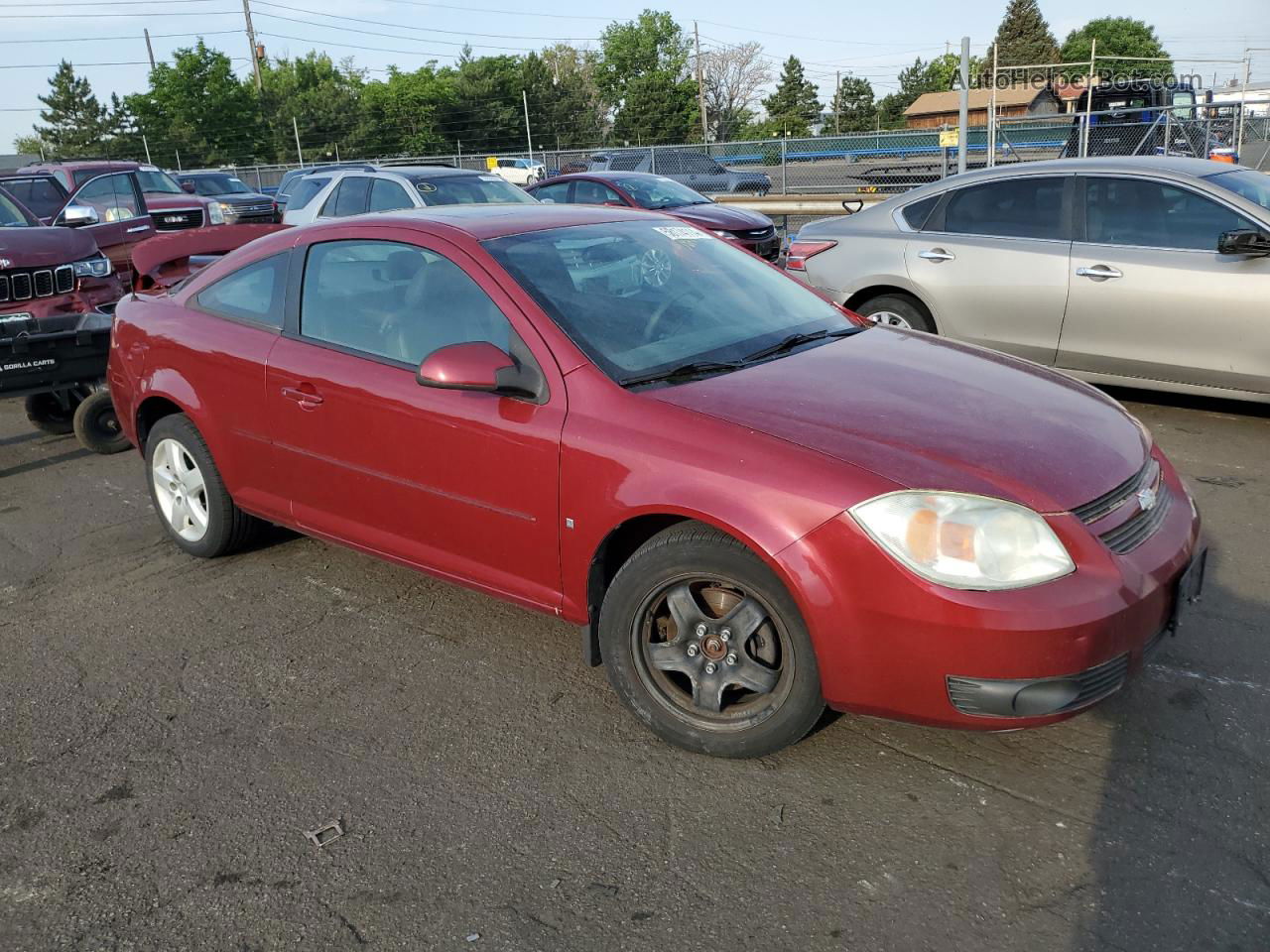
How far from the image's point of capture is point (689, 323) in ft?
12.4

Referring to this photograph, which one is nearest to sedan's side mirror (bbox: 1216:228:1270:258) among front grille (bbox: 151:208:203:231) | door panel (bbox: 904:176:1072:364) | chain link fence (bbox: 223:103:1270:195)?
door panel (bbox: 904:176:1072:364)

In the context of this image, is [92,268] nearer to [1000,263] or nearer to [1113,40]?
[1000,263]

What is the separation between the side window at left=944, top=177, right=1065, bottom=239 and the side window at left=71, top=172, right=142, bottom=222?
1053 centimetres

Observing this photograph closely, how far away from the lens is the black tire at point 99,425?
6.85 meters

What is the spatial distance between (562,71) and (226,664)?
107930 mm

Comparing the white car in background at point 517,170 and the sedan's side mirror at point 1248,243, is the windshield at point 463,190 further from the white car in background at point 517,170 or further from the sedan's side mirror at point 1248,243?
the white car in background at point 517,170

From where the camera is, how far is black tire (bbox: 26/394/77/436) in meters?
7.52

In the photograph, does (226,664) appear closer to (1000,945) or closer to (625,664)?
(625,664)

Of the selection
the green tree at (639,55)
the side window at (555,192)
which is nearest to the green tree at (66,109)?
the green tree at (639,55)

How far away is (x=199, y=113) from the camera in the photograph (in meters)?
72.7

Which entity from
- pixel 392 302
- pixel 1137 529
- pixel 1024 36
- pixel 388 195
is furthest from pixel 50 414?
pixel 1024 36

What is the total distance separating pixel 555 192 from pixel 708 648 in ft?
42.1

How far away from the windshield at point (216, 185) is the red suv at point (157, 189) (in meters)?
8.96

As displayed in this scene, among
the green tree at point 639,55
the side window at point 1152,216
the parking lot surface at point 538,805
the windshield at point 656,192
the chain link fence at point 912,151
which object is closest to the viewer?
the parking lot surface at point 538,805
